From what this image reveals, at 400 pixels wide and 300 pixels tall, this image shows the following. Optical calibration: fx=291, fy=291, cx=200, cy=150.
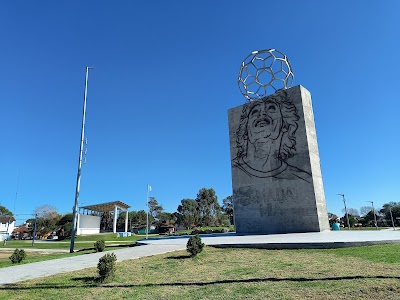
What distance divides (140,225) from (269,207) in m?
101

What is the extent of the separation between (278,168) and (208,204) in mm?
87985

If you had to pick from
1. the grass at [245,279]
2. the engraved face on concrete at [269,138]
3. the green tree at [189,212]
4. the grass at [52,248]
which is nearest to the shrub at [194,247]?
the grass at [245,279]

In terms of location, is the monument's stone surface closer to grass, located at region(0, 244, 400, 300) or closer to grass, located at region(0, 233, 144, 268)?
grass, located at region(0, 233, 144, 268)

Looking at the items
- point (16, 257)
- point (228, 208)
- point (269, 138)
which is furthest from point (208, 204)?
point (16, 257)

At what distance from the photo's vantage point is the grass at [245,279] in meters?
7.11

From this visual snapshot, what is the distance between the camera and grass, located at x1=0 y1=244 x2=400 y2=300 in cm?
711

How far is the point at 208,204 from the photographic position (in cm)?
11294

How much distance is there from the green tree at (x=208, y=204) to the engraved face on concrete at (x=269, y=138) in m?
83.7

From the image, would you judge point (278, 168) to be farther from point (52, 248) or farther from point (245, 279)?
point (52, 248)

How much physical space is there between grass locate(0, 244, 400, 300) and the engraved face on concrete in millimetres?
14601

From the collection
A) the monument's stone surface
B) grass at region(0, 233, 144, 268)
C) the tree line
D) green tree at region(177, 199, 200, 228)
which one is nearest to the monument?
the monument's stone surface

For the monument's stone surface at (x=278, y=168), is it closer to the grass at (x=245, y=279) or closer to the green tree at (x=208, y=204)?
the grass at (x=245, y=279)

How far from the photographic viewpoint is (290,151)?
1062 inches

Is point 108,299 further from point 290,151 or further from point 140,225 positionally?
point 140,225
